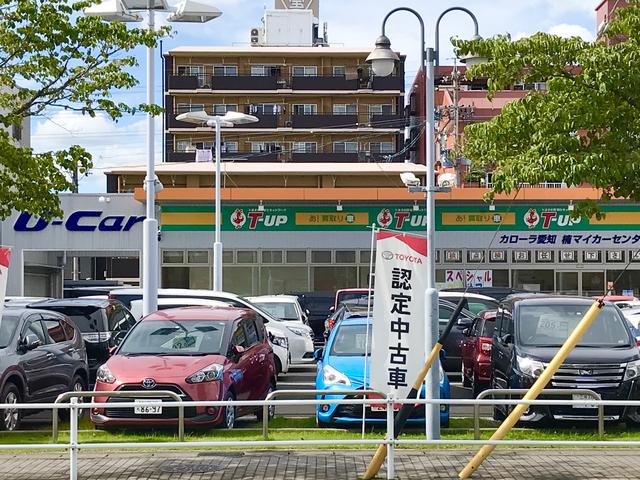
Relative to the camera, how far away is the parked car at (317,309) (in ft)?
103

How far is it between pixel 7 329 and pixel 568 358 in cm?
784

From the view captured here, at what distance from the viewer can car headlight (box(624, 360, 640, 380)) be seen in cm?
1372

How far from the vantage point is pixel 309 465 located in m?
10.6

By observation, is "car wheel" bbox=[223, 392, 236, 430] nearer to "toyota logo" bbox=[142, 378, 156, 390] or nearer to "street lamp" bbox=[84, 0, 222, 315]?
"toyota logo" bbox=[142, 378, 156, 390]

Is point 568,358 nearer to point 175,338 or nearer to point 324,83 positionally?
point 175,338

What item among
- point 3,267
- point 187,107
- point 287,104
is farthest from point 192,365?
point 187,107

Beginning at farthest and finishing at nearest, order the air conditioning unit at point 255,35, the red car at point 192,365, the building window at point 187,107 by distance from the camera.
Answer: the air conditioning unit at point 255,35, the building window at point 187,107, the red car at point 192,365

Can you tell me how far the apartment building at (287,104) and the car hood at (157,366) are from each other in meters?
52.3

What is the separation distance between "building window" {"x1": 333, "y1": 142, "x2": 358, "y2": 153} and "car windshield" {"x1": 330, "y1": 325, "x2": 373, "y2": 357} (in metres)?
51.8

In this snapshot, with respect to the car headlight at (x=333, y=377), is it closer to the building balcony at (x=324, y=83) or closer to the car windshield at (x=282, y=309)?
the car windshield at (x=282, y=309)

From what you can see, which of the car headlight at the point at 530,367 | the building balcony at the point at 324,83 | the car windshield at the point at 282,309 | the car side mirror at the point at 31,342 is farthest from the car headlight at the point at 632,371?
the building balcony at the point at 324,83

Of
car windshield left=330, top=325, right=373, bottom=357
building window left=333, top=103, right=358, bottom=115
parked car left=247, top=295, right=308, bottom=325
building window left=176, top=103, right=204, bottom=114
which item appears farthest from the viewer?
building window left=333, top=103, right=358, bottom=115

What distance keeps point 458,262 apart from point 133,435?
96.5ft

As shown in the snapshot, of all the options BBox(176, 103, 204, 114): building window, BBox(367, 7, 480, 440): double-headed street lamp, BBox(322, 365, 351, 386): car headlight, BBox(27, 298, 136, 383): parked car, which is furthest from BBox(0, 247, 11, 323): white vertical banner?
BBox(176, 103, 204, 114): building window
